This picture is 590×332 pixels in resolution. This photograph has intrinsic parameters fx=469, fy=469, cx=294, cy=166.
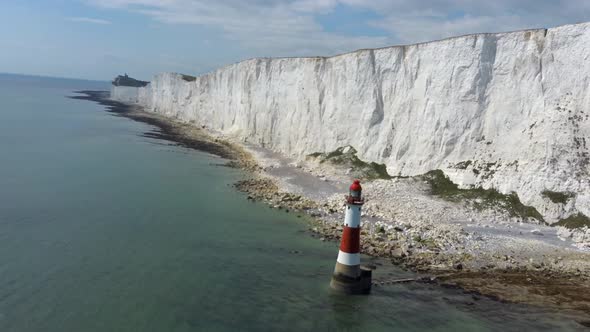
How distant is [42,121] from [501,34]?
178 ft

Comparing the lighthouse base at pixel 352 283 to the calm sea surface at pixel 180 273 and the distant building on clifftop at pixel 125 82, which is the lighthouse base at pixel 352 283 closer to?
the calm sea surface at pixel 180 273

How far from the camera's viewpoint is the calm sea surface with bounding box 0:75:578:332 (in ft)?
38.0

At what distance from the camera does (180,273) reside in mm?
14125

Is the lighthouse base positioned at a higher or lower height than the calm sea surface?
higher

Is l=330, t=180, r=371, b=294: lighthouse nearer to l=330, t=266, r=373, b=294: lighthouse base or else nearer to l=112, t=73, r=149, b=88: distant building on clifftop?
l=330, t=266, r=373, b=294: lighthouse base

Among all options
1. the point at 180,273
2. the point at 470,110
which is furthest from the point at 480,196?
the point at 180,273

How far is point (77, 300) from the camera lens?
39.4 feet

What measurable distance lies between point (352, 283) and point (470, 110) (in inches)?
568

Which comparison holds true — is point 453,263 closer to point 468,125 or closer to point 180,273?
point 180,273

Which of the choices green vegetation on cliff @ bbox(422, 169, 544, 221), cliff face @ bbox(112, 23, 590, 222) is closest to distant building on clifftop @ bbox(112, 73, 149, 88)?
cliff face @ bbox(112, 23, 590, 222)

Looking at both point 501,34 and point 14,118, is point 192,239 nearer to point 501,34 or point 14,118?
point 501,34

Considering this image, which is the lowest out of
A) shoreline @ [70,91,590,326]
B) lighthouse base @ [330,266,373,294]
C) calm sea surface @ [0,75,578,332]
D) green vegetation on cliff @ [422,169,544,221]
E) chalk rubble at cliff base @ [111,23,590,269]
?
calm sea surface @ [0,75,578,332]

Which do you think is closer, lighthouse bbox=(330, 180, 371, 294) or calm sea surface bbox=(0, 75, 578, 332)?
calm sea surface bbox=(0, 75, 578, 332)

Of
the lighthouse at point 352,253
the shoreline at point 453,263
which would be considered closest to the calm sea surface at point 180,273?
the lighthouse at point 352,253
